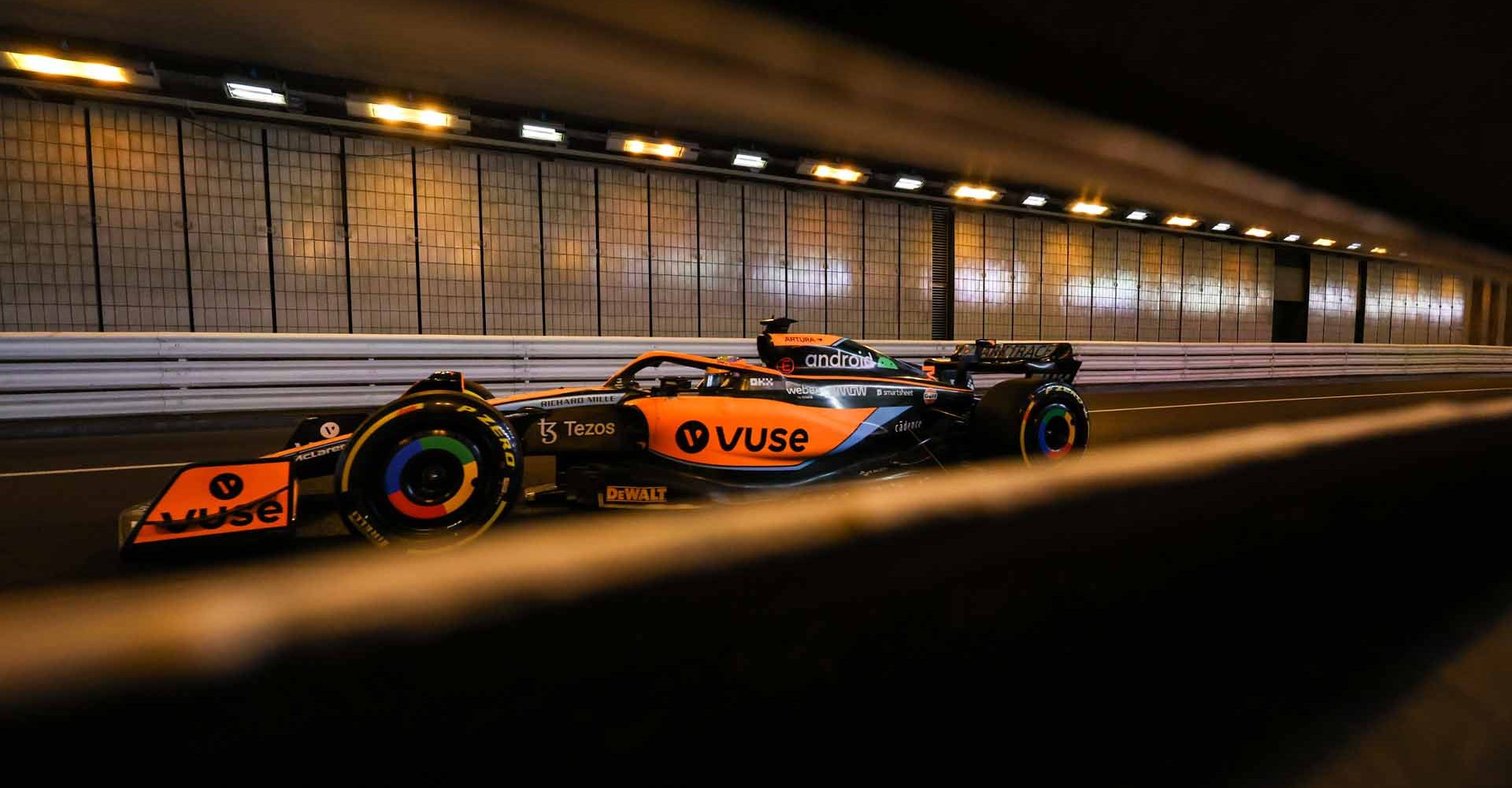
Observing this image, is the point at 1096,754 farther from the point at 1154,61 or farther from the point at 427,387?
the point at 427,387

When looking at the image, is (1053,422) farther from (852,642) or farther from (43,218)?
(43,218)

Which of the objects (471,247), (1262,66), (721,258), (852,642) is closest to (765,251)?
(721,258)

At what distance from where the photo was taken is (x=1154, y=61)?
0.76 meters

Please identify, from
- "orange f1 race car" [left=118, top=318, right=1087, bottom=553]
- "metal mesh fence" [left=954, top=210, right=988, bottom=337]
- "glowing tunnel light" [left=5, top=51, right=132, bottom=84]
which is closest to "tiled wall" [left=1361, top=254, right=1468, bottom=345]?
"metal mesh fence" [left=954, top=210, right=988, bottom=337]

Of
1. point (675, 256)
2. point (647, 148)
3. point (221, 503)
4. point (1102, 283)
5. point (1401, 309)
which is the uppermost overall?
point (647, 148)

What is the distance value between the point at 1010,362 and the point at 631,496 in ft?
10.00

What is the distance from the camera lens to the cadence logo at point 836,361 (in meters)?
4.16

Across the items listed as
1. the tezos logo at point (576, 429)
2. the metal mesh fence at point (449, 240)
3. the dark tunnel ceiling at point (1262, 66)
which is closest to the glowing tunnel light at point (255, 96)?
the metal mesh fence at point (449, 240)

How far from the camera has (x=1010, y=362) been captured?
15.7ft

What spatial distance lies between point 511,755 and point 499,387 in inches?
319

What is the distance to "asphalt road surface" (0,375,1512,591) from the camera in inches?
107

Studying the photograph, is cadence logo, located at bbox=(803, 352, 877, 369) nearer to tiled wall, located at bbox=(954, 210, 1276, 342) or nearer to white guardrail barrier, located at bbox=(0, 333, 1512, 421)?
white guardrail barrier, located at bbox=(0, 333, 1512, 421)

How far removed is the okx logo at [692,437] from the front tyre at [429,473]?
0.97 metres

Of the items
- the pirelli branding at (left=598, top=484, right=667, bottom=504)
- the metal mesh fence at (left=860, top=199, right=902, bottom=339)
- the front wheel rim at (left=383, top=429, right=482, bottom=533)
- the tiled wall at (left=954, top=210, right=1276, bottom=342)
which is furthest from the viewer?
the tiled wall at (left=954, top=210, right=1276, bottom=342)
